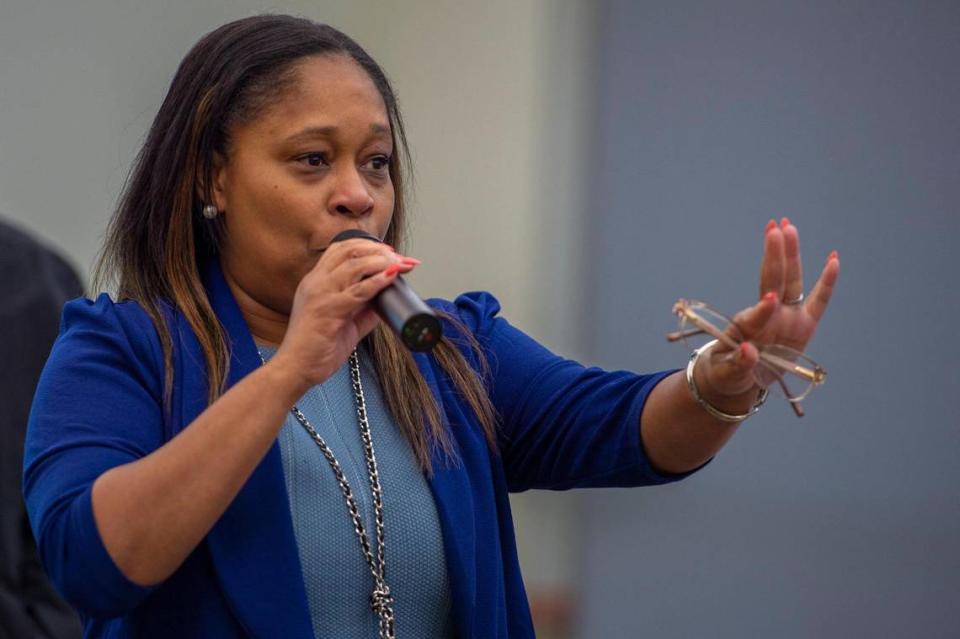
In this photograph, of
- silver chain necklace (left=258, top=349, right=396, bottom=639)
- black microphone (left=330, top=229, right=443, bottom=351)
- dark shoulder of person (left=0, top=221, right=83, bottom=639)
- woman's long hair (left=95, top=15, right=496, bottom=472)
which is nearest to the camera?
black microphone (left=330, top=229, right=443, bottom=351)

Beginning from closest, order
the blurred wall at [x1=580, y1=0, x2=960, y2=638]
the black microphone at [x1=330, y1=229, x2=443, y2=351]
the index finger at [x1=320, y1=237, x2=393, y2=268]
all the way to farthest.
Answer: the black microphone at [x1=330, y1=229, x2=443, y2=351] < the index finger at [x1=320, y1=237, x2=393, y2=268] < the blurred wall at [x1=580, y1=0, x2=960, y2=638]

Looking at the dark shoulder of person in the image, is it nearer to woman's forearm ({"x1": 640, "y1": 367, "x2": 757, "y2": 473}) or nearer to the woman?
the woman

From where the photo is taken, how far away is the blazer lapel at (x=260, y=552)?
1451 mm

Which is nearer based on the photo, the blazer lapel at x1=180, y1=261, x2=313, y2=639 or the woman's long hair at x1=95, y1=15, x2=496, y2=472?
the blazer lapel at x1=180, y1=261, x2=313, y2=639

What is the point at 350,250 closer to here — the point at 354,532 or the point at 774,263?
the point at 354,532

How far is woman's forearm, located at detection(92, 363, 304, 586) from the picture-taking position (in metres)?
1.35

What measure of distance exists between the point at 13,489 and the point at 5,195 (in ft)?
6.00

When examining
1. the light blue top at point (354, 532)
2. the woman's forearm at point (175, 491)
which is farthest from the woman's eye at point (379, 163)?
the woman's forearm at point (175, 491)

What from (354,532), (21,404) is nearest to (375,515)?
(354,532)

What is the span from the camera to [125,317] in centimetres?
158

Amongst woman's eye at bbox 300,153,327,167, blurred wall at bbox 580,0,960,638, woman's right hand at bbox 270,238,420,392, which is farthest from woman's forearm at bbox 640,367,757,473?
blurred wall at bbox 580,0,960,638

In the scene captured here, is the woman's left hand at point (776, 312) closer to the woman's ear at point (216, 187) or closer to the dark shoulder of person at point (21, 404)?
the woman's ear at point (216, 187)

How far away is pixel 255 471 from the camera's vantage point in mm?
1526

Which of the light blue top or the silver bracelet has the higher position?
the silver bracelet
